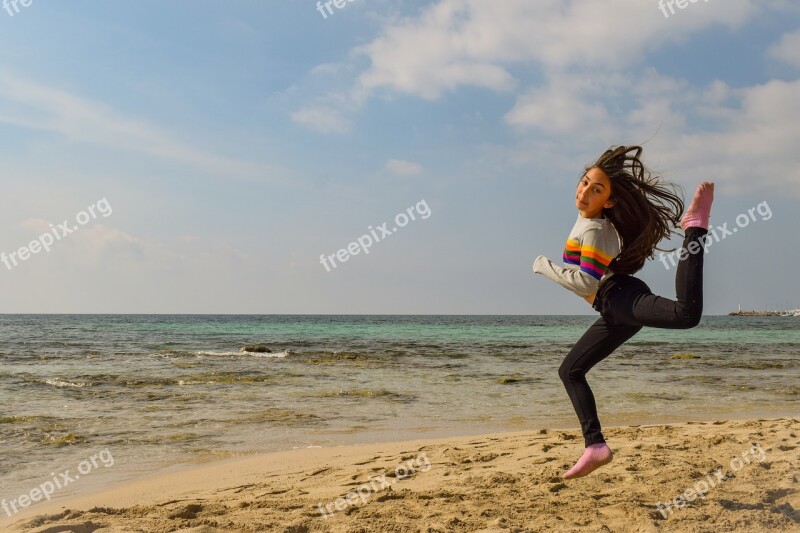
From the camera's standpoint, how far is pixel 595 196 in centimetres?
413

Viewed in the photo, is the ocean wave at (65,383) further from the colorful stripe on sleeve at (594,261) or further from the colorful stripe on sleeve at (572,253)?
the colorful stripe on sleeve at (594,261)

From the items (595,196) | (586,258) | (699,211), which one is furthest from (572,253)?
(699,211)

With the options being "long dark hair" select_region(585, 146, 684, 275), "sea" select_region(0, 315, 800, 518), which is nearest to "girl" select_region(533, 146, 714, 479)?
"long dark hair" select_region(585, 146, 684, 275)

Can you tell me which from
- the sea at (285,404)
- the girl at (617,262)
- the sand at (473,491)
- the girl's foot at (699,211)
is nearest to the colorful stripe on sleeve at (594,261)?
the girl at (617,262)

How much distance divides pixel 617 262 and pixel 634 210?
0.42m

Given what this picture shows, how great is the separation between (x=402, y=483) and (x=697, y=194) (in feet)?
10.7

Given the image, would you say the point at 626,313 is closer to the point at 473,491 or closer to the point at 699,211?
the point at 699,211

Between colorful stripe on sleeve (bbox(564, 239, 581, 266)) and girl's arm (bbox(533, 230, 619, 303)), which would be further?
colorful stripe on sleeve (bbox(564, 239, 581, 266))

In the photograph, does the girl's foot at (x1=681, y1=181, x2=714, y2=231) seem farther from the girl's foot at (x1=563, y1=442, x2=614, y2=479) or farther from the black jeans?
the girl's foot at (x1=563, y1=442, x2=614, y2=479)

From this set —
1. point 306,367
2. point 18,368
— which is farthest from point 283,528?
point 18,368

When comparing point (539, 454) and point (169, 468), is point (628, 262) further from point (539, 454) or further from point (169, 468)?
point (169, 468)

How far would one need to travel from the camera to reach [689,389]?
1322cm

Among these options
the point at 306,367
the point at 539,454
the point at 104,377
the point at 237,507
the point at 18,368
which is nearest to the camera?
the point at 237,507

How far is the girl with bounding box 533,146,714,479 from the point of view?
358cm
